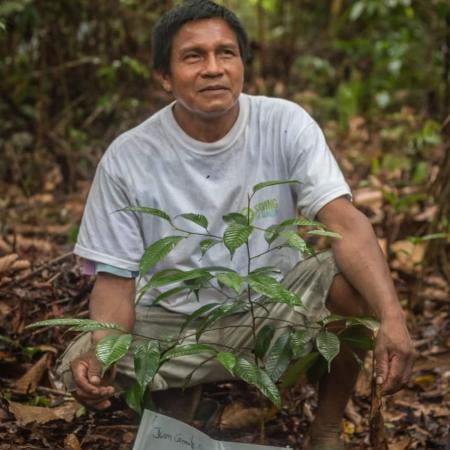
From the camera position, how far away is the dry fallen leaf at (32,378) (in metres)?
3.29

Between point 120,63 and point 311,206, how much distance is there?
11.5ft

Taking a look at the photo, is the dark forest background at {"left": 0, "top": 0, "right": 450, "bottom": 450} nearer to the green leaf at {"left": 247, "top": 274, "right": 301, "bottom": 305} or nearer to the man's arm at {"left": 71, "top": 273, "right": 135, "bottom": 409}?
the man's arm at {"left": 71, "top": 273, "right": 135, "bottom": 409}

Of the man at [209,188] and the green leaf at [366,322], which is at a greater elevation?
the man at [209,188]

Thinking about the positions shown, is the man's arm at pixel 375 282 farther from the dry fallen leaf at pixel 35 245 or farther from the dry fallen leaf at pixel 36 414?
the dry fallen leaf at pixel 35 245

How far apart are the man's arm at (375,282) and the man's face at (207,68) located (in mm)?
525

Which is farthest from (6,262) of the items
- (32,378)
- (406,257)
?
(406,257)

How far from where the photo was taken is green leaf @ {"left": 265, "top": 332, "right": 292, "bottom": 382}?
2.61 metres

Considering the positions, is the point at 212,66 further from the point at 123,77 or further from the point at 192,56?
the point at 123,77

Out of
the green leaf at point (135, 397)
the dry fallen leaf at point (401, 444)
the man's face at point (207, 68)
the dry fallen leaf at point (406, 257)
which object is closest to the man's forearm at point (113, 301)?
the green leaf at point (135, 397)

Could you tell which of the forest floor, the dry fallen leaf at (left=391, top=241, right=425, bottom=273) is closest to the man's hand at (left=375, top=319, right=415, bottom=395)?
the forest floor

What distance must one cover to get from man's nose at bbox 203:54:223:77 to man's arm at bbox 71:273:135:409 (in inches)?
29.6

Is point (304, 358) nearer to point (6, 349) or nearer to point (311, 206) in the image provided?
point (311, 206)

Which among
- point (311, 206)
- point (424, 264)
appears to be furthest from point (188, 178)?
point (424, 264)

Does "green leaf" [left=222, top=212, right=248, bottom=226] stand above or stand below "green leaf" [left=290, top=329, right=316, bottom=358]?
above
